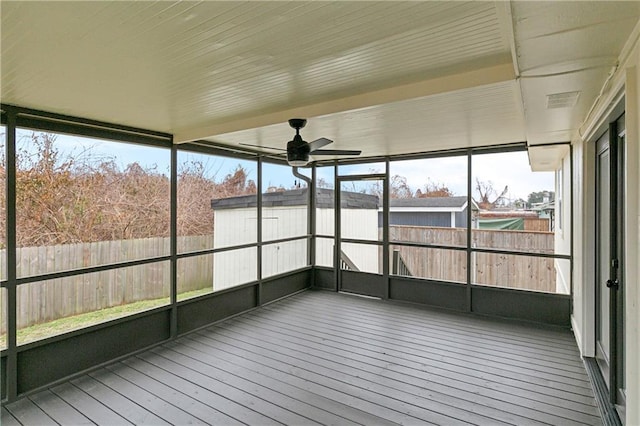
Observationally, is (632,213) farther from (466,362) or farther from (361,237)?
(361,237)

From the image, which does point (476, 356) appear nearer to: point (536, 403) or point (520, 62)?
point (536, 403)

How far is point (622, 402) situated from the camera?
247 centimetres

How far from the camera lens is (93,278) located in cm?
356

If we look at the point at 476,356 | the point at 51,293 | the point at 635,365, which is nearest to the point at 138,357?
the point at 51,293

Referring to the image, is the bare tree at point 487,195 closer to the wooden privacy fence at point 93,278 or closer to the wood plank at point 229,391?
the wood plank at point 229,391

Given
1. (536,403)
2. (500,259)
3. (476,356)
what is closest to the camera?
(536,403)

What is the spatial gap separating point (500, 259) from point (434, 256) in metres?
0.94

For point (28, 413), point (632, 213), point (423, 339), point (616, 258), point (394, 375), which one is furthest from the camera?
point (423, 339)

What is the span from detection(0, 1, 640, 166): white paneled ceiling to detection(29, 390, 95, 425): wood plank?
2.47m

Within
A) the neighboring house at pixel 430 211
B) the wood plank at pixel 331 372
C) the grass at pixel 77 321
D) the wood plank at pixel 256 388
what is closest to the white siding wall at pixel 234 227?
the grass at pixel 77 321

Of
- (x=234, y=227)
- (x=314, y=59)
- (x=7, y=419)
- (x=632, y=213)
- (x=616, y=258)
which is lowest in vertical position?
(x=7, y=419)

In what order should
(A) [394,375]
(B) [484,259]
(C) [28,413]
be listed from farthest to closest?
(B) [484,259] → (A) [394,375] → (C) [28,413]

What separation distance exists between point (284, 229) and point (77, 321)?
3.35m

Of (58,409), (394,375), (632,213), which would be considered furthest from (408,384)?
(58,409)
